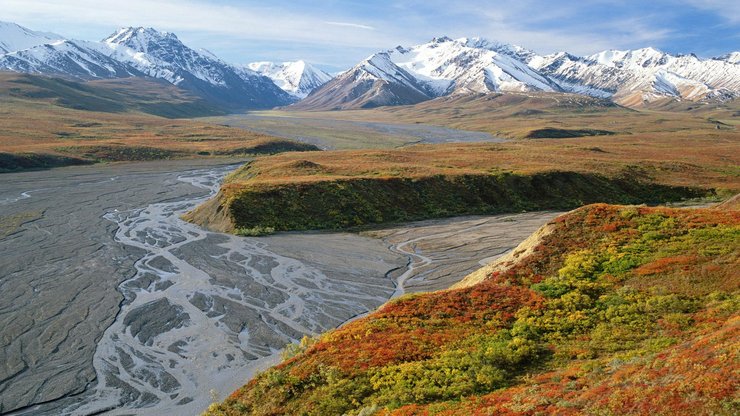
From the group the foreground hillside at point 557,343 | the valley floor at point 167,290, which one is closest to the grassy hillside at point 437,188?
the valley floor at point 167,290

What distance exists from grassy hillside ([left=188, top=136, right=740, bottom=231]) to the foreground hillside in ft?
134

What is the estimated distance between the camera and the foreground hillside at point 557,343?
17594 mm

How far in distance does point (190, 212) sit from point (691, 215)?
208 ft

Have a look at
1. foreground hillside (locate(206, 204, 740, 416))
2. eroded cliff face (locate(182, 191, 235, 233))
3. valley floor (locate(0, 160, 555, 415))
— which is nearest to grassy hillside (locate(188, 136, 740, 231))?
eroded cliff face (locate(182, 191, 235, 233))

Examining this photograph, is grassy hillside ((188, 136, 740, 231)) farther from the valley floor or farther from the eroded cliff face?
the valley floor

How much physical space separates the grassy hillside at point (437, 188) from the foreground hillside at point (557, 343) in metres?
40.8

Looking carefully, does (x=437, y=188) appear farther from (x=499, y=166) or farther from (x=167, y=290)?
(x=167, y=290)

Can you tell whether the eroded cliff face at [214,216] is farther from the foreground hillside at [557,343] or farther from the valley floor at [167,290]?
the foreground hillside at [557,343]

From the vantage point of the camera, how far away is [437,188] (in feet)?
287

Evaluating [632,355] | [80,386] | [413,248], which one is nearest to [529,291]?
[632,355]

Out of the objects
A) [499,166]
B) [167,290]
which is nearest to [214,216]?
[167,290]

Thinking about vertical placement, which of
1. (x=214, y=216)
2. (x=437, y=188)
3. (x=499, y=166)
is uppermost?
(x=499, y=166)

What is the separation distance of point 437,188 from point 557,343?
204ft

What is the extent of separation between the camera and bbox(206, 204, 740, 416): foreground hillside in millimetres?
17594
